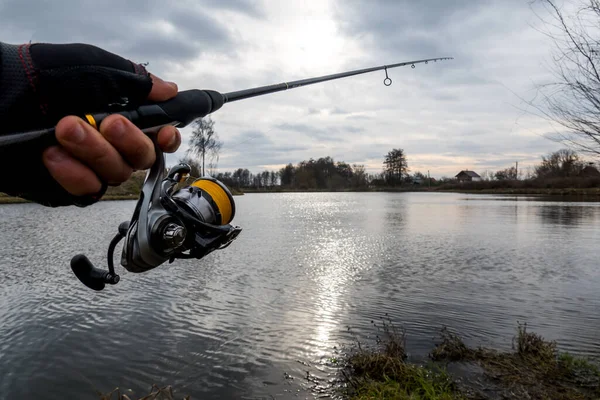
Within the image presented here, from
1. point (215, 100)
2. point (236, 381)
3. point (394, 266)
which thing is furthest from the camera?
point (394, 266)

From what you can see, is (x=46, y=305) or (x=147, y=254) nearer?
(x=147, y=254)

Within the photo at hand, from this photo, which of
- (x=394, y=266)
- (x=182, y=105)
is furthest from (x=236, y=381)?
(x=394, y=266)

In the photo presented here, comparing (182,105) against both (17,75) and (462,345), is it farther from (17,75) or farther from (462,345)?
(462,345)

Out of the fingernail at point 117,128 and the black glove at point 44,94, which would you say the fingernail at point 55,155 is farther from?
the fingernail at point 117,128

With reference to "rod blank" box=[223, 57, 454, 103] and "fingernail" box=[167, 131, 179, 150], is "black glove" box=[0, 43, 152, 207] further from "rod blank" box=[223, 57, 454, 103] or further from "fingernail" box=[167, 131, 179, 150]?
"rod blank" box=[223, 57, 454, 103]

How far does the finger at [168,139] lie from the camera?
5.62 ft

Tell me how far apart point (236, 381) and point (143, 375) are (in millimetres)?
1399

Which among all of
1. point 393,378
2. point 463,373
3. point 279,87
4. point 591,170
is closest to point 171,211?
point 279,87

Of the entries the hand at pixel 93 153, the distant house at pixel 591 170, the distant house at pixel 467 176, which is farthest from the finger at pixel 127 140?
the distant house at pixel 467 176

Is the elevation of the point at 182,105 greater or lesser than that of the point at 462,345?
greater

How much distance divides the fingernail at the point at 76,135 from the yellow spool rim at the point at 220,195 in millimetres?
843

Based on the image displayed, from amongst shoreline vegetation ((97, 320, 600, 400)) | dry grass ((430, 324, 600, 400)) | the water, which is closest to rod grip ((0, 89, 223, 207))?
shoreline vegetation ((97, 320, 600, 400))

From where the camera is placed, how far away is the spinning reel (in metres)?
1.84

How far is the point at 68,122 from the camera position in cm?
134
